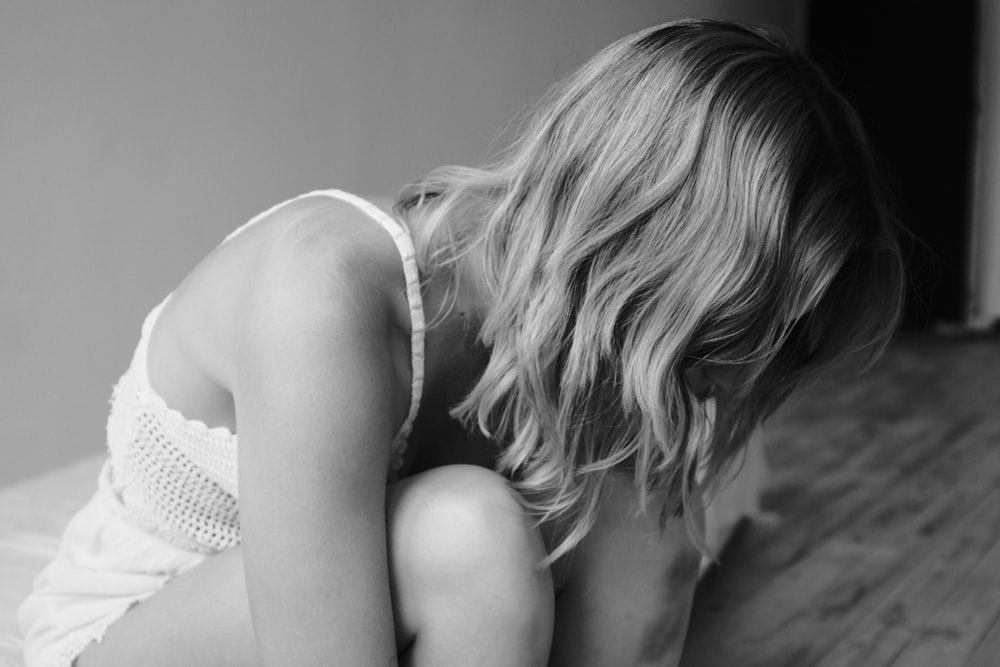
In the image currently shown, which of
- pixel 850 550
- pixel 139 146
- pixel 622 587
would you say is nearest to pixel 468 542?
pixel 622 587

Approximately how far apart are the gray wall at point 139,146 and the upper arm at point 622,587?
57.7 inches

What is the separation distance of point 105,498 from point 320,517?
37cm

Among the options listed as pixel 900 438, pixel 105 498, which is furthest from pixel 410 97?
pixel 105 498

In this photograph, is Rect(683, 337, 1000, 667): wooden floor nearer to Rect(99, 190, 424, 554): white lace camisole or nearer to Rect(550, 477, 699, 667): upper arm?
Rect(550, 477, 699, 667): upper arm

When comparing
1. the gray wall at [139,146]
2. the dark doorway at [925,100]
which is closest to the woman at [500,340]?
the gray wall at [139,146]

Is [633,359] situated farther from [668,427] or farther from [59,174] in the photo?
[59,174]

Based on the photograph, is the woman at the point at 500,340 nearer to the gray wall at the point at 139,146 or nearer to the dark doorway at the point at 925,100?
the gray wall at the point at 139,146

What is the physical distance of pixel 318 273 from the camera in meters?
0.78

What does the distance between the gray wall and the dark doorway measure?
218 centimetres

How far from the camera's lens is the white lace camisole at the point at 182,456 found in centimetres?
87

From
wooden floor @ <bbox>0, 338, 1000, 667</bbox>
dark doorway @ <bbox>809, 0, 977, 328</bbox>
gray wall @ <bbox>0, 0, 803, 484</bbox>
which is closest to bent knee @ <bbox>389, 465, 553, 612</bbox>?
wooden floor @ <bbox>0, 338, 1000, 667</bbox>

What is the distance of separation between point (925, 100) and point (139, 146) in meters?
3.23

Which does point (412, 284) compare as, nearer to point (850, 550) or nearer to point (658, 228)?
point (658, 228)

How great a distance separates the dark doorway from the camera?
4328 mm
